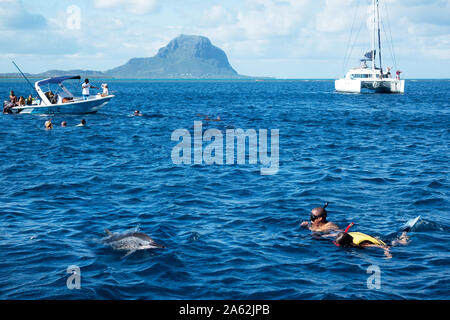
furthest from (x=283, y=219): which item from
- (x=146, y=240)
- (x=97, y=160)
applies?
(x=97, y=160)

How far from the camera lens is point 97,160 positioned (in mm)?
21859

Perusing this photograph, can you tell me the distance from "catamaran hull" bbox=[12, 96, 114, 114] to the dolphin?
103 feet

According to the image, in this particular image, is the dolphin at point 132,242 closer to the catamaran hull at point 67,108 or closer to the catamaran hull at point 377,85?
the catamaran hull at point 67,108

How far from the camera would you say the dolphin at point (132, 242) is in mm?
10250

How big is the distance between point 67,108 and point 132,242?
106 ft

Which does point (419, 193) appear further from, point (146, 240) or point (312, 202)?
point (146, 240)

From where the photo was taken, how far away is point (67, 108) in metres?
39.5

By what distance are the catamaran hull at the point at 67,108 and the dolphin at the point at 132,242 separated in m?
31.3

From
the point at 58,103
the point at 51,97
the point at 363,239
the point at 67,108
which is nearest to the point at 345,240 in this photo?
the point at 363,239

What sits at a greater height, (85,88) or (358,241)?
(85,88)

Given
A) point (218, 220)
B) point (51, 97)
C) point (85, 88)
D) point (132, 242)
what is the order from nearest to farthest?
point (132, 242) → point (218, 220) → point (85, 88) → point (51, 97)

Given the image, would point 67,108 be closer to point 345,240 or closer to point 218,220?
point 218,220

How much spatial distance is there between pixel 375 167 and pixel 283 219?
9004 mm

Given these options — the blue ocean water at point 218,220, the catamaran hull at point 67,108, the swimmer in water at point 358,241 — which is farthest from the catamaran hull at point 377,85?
the swimmer in water at point 358,241
